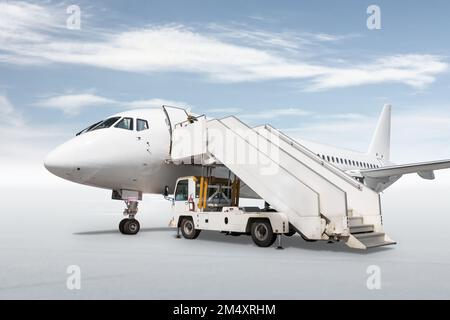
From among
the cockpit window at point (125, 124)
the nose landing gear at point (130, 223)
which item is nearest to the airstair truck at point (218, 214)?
the nose landing gear at point (130, 223)

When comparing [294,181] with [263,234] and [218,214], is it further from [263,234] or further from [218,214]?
[218,214]

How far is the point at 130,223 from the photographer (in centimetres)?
1505

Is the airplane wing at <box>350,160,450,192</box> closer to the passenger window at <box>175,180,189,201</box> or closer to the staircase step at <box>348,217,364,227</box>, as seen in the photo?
the staircase step at <box>348,217,364,227</box>

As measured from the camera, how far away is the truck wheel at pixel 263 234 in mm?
11516

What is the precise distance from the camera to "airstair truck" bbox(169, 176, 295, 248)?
11.6m

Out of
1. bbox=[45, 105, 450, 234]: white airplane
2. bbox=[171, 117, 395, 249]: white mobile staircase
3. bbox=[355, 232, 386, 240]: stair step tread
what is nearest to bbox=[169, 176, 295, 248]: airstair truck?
bbox=[171, 117, 395, 249]: white mobile staircase

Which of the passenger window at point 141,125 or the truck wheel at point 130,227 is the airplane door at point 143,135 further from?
the truck wheel at point 130,227

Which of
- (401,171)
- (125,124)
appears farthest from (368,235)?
(401,171)

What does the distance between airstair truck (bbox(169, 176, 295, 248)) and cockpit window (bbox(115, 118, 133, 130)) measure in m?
2.62

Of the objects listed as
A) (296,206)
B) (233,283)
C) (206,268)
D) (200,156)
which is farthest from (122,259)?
(200,156)

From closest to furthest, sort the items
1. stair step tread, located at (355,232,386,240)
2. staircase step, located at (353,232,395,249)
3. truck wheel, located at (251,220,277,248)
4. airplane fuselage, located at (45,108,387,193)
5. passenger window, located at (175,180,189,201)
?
staircase step, located at (353,232,395,249) < stair step tread, located at (355,232,386,240) < truck wheel, located at (251,220,277,248) < airplane fuselage, located at (45,108,387,193) < passenger window, located at (175,180,189,201)

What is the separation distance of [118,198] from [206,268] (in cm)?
820
